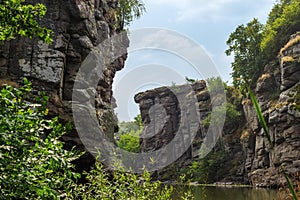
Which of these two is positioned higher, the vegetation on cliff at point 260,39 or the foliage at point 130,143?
the vegetation on cliff at point 260,39

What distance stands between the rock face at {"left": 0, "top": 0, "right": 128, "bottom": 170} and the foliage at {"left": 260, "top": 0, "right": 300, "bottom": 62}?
22.4 metres

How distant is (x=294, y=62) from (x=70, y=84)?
20144 mm

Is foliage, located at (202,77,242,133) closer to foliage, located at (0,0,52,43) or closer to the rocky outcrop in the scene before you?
the rocky outcrop

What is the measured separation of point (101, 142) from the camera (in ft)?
41.0

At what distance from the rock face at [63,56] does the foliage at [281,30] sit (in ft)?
73.6

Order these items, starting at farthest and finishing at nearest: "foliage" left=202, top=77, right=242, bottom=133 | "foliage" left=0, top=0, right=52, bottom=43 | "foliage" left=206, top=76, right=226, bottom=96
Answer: "foliage" left=206, top=76, right=226, bottom=96 < "foliage" left=202, top=77, right=242, bottom=133 < "foliage" left=0, top=0, right=52, bottom=43

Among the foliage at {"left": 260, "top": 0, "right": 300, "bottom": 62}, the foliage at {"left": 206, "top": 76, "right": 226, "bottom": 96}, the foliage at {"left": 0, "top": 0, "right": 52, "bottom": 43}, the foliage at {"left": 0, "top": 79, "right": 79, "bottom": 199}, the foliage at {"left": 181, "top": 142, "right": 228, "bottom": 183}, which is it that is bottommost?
the foliage at {"left": 181, "top": 142, "right": 228, "bottom": 183}

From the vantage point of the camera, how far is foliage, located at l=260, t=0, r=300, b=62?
30.5 meters

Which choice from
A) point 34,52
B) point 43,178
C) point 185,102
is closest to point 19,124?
point 43,178

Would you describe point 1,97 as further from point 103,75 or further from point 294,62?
point 294,62

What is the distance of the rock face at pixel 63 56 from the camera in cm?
1149

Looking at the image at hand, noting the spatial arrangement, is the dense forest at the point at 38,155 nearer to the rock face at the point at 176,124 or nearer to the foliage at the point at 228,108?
the rock face at the point at 176,124

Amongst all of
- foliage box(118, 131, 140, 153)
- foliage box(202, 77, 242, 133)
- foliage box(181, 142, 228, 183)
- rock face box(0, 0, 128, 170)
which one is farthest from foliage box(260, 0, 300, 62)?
foliage box(118, 131, 140, 153)

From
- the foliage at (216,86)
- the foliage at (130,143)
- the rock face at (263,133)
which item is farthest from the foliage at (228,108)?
the foliage at (130,143)
